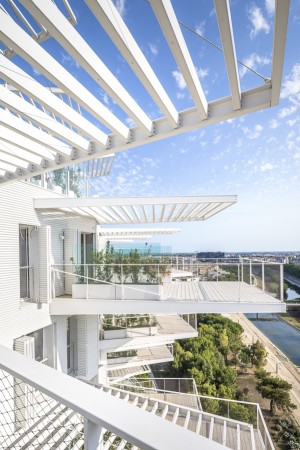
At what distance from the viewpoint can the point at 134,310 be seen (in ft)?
25.6

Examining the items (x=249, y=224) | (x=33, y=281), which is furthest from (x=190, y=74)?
(x=249, y=224)

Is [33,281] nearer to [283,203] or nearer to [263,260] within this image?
[263,260]

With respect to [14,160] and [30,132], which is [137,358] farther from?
[30,132]

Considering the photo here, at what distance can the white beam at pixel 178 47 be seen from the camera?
2.04 m

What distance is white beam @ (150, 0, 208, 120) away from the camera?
2041mm

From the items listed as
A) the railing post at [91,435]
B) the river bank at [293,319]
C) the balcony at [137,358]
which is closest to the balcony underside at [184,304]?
the balcony at [137,358]

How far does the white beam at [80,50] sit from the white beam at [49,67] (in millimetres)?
→ 306

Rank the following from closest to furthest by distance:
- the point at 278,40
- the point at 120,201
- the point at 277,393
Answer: the point at 278,40
the point at 120,201
the point at 277,393

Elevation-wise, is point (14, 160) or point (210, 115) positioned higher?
point (210, 115)

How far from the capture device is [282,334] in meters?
43.9

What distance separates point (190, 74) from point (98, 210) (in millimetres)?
7883

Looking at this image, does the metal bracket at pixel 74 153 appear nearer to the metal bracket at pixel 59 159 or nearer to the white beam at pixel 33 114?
the metal bracket at pixel 59 159

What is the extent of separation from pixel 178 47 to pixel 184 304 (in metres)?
6.56

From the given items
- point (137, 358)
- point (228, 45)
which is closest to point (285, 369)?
point (137, 358)
